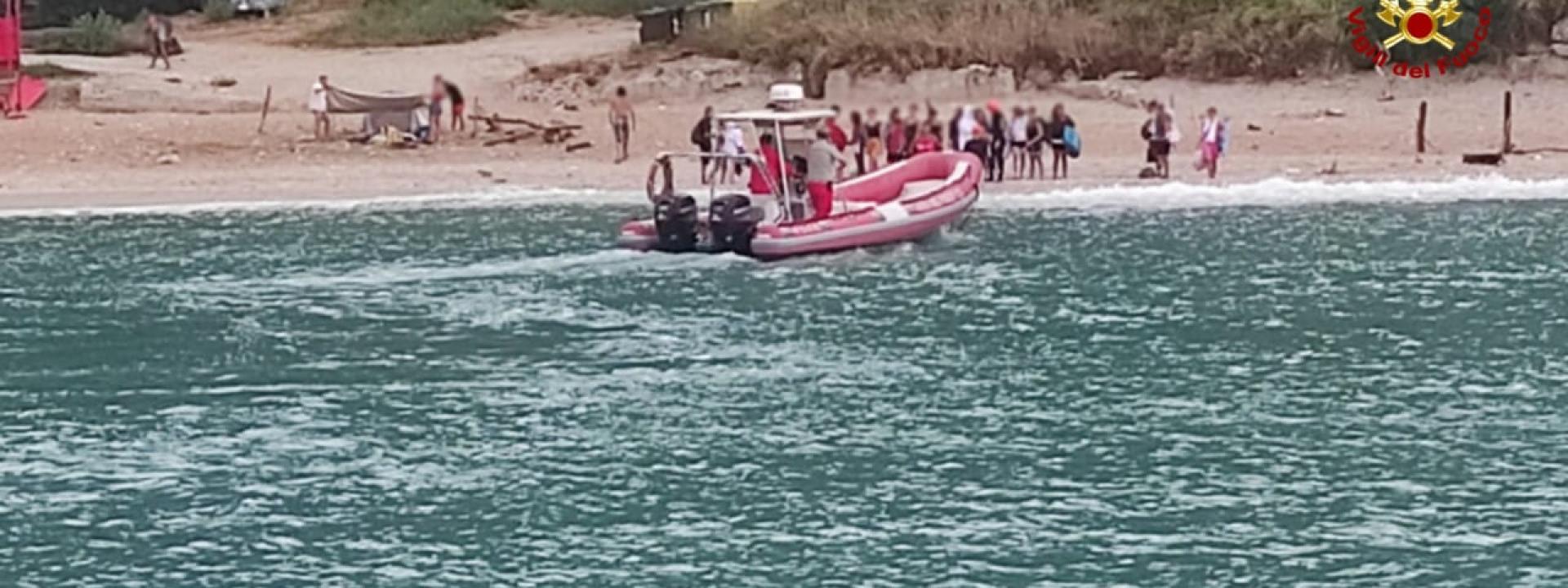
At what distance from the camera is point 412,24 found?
5534 centimetres

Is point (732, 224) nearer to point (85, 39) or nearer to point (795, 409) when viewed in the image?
point (795, 409)

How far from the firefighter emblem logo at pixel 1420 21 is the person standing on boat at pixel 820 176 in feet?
51.0

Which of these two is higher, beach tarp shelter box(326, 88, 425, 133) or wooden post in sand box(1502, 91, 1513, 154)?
beach tarp shelter box(326, 88, 425, 133)

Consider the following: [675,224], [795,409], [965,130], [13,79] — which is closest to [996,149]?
[965,130]

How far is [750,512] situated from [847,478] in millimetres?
1303

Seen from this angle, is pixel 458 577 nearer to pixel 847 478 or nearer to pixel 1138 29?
pixel 847 478

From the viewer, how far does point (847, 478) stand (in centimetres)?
1980

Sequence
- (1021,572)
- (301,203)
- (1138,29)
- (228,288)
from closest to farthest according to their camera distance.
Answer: (1021,572) → (228,288) → (301,203) → (1138,29)

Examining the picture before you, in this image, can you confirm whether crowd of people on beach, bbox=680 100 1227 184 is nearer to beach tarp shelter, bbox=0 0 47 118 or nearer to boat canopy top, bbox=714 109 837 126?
boat canopy top, bbox=714 109 837 126

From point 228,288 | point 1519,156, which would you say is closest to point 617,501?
point 228,288

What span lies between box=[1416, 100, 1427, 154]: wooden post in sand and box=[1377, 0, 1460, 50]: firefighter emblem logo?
3.51 meters

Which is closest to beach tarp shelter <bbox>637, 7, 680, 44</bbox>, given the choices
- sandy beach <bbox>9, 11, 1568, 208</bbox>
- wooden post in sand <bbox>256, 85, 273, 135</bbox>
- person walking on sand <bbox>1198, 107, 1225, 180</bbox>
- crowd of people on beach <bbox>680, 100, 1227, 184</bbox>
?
sandy beach <bbox>9, 11, 1568, 208</bbox>

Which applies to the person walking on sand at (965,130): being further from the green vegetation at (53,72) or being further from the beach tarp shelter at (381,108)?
the green vegetation at (53,72)

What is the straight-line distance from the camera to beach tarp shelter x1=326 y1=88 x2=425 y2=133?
1672 inches
